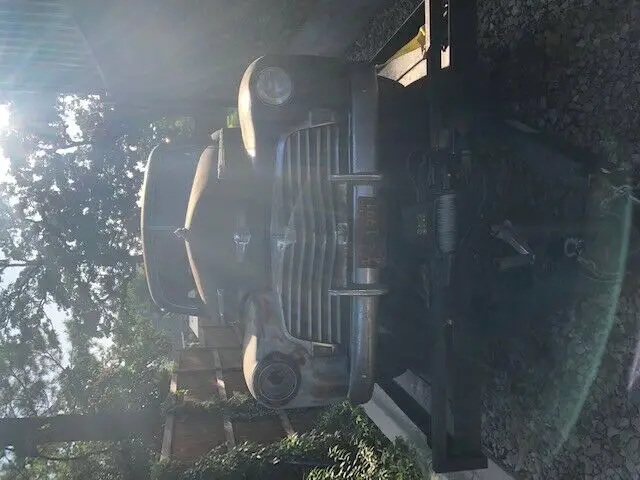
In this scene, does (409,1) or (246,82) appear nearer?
(246,82)

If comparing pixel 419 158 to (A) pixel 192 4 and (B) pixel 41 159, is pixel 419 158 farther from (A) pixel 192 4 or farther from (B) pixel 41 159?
(B) pixel 41 159

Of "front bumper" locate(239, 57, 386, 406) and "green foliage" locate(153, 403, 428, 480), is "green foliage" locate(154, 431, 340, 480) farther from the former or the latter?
"front bumper" locate(239, 57, 386, 406)

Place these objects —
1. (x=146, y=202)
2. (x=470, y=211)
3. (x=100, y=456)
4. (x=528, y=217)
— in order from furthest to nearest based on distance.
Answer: (x=100, y=456), (x=146, y=202), (x=528, y=217), (x=470, y=211)

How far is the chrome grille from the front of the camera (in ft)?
9.28

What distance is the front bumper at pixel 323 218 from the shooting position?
9.04 feet

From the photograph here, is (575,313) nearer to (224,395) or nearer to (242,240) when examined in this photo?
(242,240)

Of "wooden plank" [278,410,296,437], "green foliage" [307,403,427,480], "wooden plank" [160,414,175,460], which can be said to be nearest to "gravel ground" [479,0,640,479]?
"green foliage" [307,403,427,480]

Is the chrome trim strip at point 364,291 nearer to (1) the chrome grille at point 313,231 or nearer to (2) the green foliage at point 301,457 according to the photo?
(1) the chrome grille at point 313,231

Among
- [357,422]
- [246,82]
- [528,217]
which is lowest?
[357,422]

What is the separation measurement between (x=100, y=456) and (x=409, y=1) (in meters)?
12.4

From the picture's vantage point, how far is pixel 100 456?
13.1 m

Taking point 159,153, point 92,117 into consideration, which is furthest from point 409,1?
point 92,117

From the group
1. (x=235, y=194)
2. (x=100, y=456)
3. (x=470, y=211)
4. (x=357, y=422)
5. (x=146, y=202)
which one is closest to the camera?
(x=470, y=211)

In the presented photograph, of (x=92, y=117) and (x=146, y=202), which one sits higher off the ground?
(x=92, y=117)
